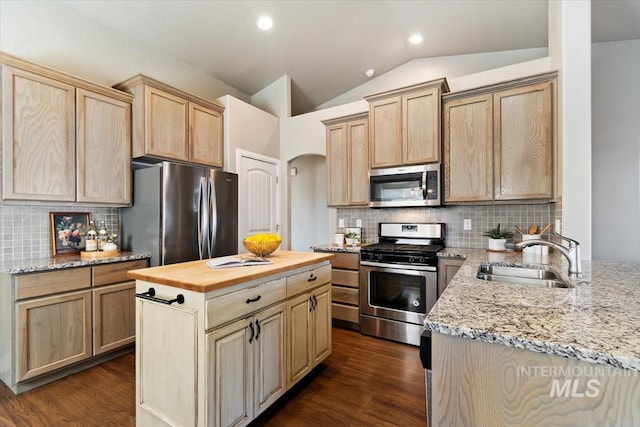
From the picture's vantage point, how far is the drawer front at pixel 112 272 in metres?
2.44

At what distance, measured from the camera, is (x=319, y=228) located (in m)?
5.98

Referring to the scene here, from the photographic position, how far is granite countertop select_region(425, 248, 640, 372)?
0.71 metres

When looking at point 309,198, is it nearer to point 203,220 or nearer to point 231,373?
point 203,220

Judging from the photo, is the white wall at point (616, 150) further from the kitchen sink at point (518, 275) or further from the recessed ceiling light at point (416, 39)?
the kitchen sink at point (518, 275)

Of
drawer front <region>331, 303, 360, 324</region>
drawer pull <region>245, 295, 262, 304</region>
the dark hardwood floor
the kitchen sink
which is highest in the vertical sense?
the kitchen sink

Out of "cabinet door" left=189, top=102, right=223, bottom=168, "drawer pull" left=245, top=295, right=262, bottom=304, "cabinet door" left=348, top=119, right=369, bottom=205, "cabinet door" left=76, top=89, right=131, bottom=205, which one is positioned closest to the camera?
"drawer pull" left=245, top=295, right=262, bottom=304

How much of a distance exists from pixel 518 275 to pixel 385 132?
6.52ft

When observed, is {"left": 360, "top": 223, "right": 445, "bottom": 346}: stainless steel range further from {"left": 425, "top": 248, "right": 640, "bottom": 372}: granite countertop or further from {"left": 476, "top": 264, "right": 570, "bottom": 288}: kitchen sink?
{"left": 425, "top": 248, "right": 640, "bottom": 372}: granite countertop

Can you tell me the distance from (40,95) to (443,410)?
3375mm

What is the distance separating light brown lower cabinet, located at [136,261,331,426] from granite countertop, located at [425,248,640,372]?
39.3 inches

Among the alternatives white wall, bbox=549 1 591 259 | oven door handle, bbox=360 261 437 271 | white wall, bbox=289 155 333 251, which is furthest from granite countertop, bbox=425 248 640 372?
white wall, bbox=289 155 333 251

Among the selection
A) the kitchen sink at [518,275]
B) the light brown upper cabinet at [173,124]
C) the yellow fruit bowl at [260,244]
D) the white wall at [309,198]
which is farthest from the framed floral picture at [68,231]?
the white wall at [309,198]

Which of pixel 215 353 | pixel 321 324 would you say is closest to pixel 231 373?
pixel 215 353

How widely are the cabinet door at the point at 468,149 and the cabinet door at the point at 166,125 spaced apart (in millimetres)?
2816
